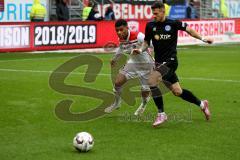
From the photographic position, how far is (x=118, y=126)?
38.0 ft

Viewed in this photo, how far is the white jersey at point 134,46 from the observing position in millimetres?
12367

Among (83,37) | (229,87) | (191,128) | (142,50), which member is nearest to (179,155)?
(191,128)

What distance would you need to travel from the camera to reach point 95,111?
1327cm

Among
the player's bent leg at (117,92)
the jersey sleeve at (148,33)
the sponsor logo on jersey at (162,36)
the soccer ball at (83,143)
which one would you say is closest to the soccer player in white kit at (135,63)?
the player's bent leg at (117,92)

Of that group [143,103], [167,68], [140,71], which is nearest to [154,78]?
[167,68]

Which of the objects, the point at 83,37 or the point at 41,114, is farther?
the point at 83,37

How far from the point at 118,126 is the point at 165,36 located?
1.74m

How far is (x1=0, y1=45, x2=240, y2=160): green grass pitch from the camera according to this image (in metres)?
9.35

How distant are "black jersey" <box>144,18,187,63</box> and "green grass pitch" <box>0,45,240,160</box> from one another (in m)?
1.21

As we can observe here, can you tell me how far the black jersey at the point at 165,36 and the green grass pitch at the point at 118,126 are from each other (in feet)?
3.97

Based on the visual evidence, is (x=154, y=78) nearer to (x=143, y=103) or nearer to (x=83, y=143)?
(x=143, y=103)

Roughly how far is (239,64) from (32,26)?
8717 millimetres

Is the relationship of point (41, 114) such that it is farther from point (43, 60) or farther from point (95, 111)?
point (43, 60)

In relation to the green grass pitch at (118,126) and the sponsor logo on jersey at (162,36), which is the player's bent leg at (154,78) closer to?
the sponsor logo on jersey at (162,36)
